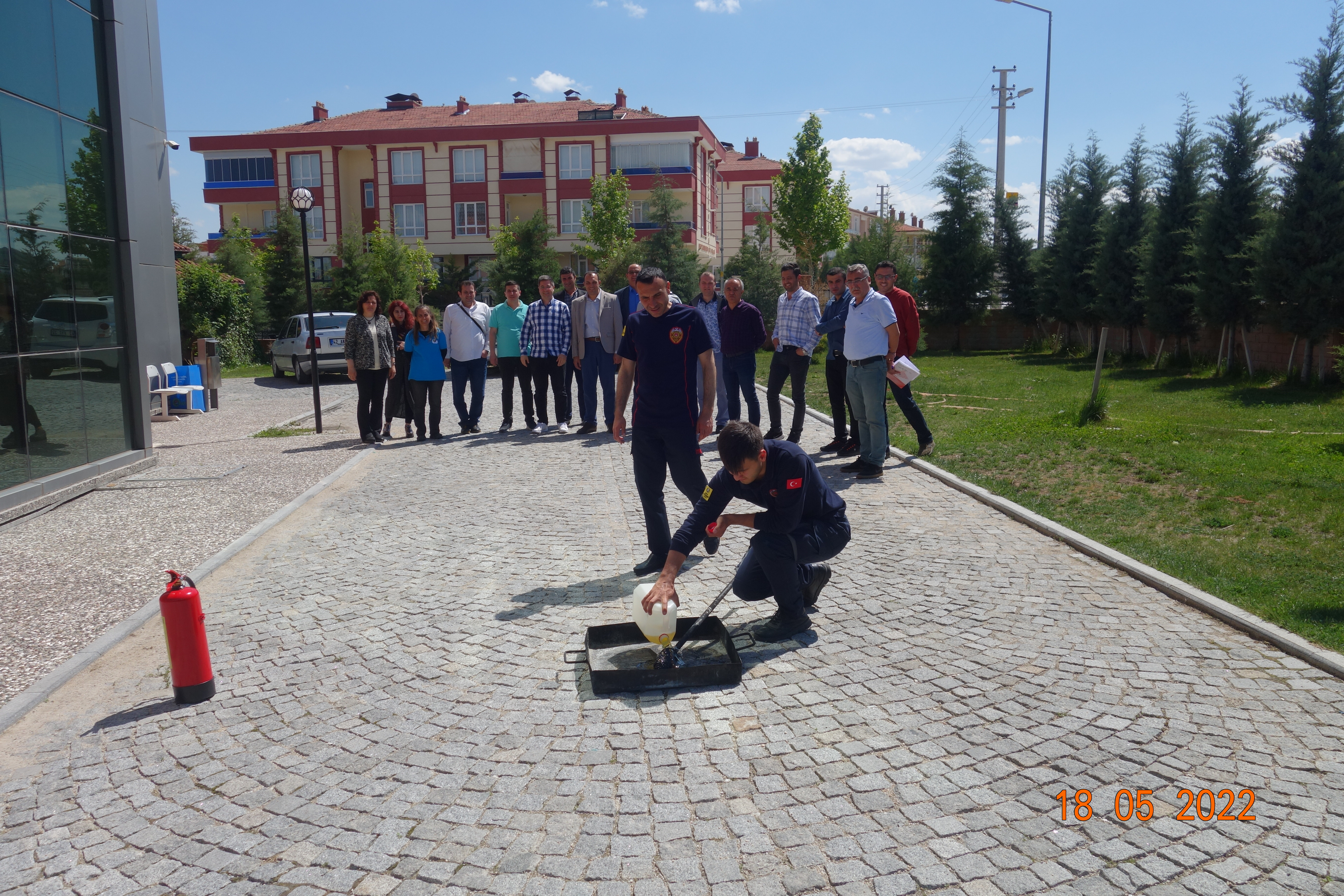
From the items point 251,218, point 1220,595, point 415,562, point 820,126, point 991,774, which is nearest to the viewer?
point 991,774

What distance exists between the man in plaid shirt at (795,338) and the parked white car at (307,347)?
44.4 feet

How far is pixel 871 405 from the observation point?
9.53m

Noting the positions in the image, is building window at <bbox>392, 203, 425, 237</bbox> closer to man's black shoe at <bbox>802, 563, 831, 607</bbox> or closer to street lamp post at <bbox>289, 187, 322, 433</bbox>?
street lamp post at <bbox>289, 187, 322, 433</bbox>

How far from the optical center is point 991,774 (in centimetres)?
364

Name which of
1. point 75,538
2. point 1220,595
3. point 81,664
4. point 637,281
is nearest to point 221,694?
point 81,664

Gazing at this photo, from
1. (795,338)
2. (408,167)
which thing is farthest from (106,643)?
(408,167)

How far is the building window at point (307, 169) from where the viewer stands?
178 feet

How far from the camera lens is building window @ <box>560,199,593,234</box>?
52531 millimetres

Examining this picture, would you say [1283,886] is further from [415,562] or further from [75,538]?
[75,538]

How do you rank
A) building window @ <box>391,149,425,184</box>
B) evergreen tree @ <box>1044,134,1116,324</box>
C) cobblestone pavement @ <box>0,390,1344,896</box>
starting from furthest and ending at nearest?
building window @ <box>391,149,425,184</box> < evergreen tree @ <box>1044,134,1116,324</box> < cobblestone pavement @ <box>0,390,1344,896</box>

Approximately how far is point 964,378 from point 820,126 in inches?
979

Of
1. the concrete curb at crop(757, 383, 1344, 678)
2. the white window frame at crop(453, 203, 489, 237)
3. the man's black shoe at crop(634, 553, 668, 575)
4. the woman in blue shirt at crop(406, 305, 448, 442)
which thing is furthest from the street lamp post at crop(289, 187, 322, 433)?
the white window frame at crop(453, 203, 489, 237)

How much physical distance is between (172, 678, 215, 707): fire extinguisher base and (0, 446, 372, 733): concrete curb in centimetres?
70
